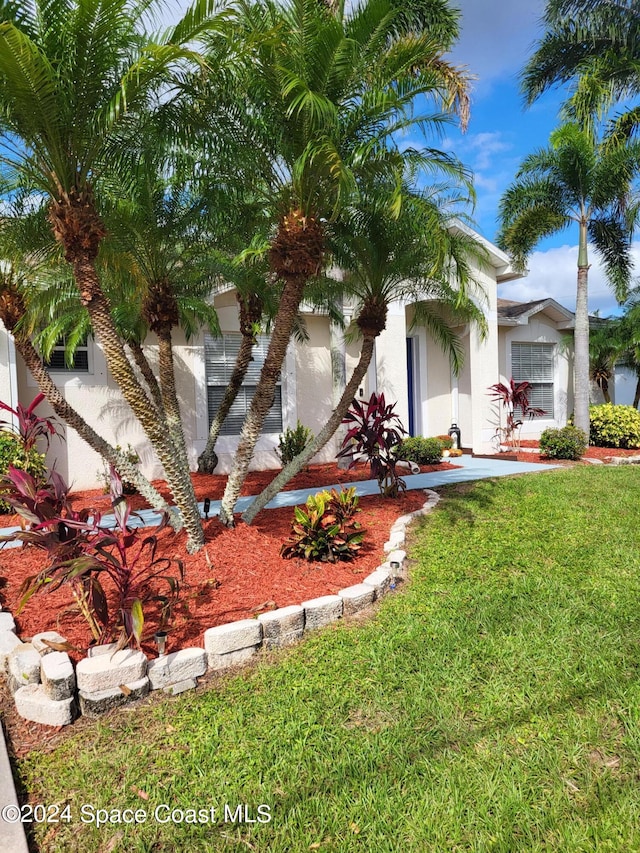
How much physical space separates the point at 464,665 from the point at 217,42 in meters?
6.11

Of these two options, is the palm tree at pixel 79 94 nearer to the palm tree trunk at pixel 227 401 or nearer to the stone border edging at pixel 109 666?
the stone border edging at pixel 109 666

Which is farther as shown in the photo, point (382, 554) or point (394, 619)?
point (382, 554)

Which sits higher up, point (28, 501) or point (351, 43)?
point (351, 43)

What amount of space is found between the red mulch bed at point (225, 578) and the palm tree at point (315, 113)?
69 centimetres

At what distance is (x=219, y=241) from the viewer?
7715 millimetres

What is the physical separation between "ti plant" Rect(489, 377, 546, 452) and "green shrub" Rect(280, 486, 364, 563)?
963 centimetres

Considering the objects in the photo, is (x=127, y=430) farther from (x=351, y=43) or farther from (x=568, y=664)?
(x=568, y=664)

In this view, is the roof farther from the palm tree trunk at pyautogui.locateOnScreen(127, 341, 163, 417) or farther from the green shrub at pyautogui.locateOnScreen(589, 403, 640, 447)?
the palm tree trunk at pyautogui.locateOnScreen(127, 341, 163, 417)

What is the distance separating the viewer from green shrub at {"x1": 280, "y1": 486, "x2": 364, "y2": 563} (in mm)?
5668

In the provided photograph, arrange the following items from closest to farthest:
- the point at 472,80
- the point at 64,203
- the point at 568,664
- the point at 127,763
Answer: the point at 127,763, the point at 568,664, the point at 64,203, the point at 472,80

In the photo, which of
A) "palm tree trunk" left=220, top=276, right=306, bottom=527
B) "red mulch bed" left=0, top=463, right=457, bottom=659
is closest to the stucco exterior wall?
"red mulch bed" left=0, top=463, right=457, bottom=659

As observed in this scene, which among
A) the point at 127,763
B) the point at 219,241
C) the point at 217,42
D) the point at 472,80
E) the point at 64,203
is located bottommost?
the point at 127,763

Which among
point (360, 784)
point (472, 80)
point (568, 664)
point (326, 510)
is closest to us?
point (360, 784)

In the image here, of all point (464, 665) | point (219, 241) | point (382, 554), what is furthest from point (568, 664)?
point (219, 241)
